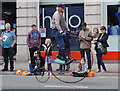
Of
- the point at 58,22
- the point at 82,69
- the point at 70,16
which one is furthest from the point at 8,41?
the point at 70,16

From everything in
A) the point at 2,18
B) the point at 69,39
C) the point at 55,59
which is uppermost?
the point at 2,18

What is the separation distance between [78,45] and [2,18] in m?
10.5

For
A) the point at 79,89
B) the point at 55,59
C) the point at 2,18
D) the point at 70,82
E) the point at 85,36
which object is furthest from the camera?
the point at 2,18

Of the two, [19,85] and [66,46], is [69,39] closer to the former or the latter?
[66,46]

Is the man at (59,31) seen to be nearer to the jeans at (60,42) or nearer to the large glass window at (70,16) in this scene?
the jeans at (60,42)

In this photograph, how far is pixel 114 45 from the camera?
1647cm

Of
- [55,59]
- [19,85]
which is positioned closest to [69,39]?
[55,59]

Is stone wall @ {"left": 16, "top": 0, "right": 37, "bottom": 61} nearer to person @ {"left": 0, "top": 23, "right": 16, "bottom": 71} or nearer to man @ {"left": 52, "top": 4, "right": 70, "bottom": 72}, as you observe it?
person @ {"left": 0, "top": 23, "right": 16, "bottom": 71}

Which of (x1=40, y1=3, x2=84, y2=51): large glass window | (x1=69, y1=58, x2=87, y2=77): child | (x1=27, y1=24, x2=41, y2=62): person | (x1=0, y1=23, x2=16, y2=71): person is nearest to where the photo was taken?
(x1=69, y1=58, x2=87, y2=77): child

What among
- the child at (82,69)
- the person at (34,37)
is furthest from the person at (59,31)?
the person at (34,37)

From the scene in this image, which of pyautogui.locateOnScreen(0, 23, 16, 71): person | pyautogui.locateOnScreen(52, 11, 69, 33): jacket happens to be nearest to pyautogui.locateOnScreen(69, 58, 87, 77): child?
pyautogui.locateOnScreen(52, 11, 69, 33): jacket

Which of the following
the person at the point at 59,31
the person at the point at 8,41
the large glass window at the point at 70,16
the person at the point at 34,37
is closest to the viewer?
the person at the point at 59,31

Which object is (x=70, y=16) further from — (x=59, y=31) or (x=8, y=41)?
(x=59, y=31)

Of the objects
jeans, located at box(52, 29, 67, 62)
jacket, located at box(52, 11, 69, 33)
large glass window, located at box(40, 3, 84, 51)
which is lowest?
jeans, located at box(52, 29, 67, 62)
